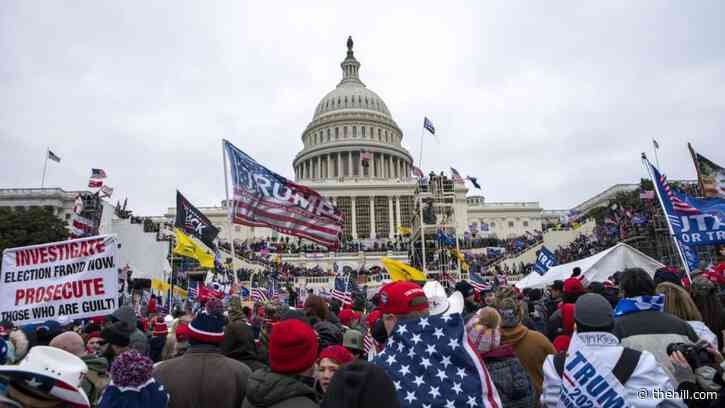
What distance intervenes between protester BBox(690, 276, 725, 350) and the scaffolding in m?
28.8

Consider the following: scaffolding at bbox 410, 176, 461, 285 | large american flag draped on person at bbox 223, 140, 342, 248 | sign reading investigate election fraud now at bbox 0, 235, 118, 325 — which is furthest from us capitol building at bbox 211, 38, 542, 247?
sign reading investigate election fraud now at bbox 0, 235, 118, 325

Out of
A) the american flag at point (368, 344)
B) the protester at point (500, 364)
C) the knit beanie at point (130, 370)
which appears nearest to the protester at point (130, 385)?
the knit beanie at point (130, 370)

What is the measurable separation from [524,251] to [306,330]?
48.1m

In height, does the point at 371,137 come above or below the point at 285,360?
above

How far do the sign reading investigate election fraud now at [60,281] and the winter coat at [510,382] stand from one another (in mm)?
6293

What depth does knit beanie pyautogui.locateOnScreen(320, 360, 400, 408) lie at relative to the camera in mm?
2451

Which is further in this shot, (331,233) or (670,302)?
(331,233)

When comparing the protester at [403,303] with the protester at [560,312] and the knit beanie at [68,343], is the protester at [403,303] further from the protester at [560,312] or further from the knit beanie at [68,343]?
the protester at [560,312]

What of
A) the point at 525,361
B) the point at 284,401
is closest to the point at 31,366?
the point at 284,401

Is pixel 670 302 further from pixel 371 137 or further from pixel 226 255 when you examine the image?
pixel 371 137

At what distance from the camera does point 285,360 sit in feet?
11.0

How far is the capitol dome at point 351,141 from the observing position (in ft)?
299

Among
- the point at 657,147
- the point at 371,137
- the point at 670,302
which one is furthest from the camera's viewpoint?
the point at 371,137

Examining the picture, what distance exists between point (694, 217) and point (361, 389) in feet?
35.8
